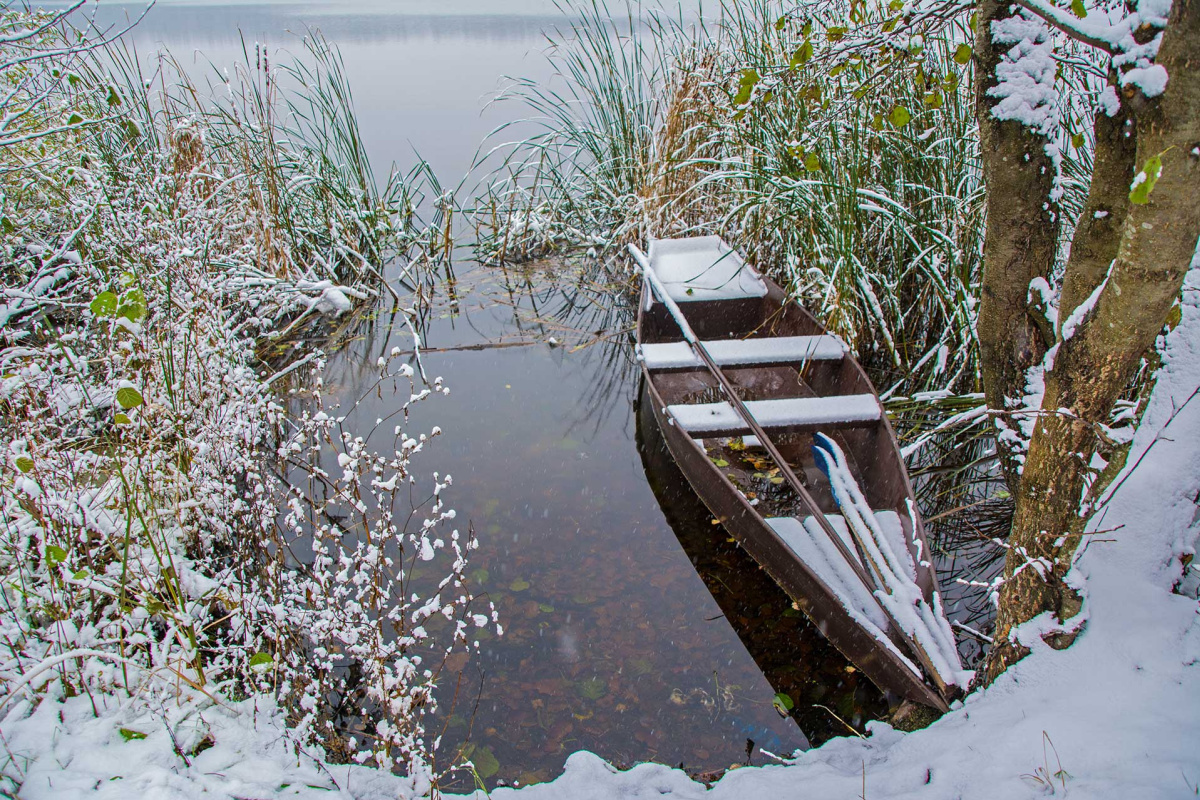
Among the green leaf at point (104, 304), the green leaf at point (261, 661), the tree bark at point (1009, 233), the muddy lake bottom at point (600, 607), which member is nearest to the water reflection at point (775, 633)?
the muddy lake bottom at point (600, 607)

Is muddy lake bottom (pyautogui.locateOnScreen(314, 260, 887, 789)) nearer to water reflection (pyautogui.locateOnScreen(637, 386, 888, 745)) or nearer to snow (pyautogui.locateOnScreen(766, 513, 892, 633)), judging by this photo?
water reflection (pyautogui.locateOnScreen(637, 386, 888, 745))

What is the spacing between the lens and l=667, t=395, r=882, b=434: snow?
322cm

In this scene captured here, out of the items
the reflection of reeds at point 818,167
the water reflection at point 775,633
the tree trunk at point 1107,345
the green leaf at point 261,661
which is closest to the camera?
the tree trunk at point 1107,345

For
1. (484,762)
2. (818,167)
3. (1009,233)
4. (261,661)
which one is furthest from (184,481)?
(1009,233)

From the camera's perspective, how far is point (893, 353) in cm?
408

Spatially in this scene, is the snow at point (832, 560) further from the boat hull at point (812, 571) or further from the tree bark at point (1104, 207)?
the tree bark at point (1104, 207)

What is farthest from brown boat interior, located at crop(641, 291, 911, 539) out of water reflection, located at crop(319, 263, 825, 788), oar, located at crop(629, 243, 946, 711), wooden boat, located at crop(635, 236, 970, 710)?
water reflection, located at crop(319, 263, 825, 788)

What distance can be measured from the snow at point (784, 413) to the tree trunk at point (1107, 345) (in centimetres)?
121

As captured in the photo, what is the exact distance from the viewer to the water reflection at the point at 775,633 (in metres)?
2.56

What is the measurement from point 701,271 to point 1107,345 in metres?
3.20

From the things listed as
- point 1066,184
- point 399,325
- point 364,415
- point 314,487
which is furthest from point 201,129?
point 1066,184

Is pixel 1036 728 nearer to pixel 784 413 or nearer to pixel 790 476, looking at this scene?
pixel 790 476

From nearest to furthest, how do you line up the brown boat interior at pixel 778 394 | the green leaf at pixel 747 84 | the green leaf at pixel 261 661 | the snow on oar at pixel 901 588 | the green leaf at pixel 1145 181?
the green leaf at pixel 1145 181 → the green leaf at pixel 261 661 → the green leaf at pixel 747 84 → the snow on oar at pixel 901 588 → the brown boat interior at pixel 778 394

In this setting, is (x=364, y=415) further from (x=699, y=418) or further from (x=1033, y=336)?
(x=1033, y=336)
